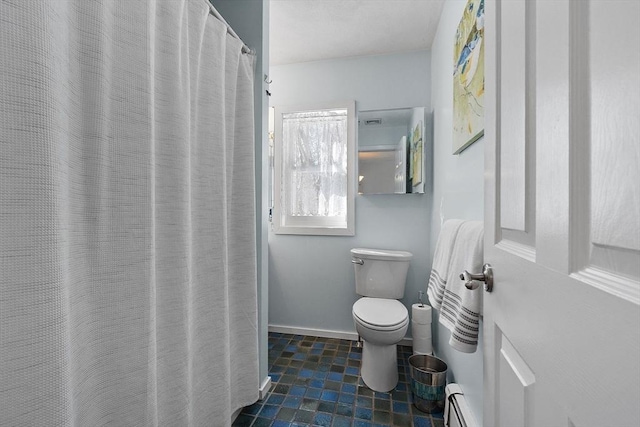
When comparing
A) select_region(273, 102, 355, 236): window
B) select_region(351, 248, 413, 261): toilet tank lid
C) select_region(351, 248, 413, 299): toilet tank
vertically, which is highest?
select_region(273, 102, 355, 236): window

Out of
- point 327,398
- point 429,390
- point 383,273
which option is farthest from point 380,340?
point 383,273

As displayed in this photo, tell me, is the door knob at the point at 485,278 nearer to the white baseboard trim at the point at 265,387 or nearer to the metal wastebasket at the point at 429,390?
the metal wastebasket at the point at 429,390

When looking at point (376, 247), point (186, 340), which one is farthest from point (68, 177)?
point (376, 247)

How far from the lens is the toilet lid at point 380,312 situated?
5.44ft

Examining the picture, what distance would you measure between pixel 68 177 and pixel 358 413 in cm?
163

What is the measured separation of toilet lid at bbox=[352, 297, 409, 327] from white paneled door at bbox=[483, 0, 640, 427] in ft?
3.42

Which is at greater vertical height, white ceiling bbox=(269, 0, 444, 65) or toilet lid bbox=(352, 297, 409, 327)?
white ceiling bbox=(269, 0, 444, 65)

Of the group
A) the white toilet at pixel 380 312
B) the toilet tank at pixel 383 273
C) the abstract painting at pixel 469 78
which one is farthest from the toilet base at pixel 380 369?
the abstract painting at pixel 469 78

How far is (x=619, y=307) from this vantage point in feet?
0.92

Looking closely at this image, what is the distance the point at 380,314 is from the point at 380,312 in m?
0.03

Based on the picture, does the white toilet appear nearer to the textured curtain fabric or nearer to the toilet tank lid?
the toilet tank lid

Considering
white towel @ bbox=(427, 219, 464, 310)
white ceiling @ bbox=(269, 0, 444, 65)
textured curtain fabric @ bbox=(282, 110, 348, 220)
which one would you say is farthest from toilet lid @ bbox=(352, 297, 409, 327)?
white ceiling @ bbox=(269, 0, 444, 65)

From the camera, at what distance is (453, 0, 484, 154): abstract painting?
1.08 metres

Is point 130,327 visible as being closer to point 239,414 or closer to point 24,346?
point 24,346
